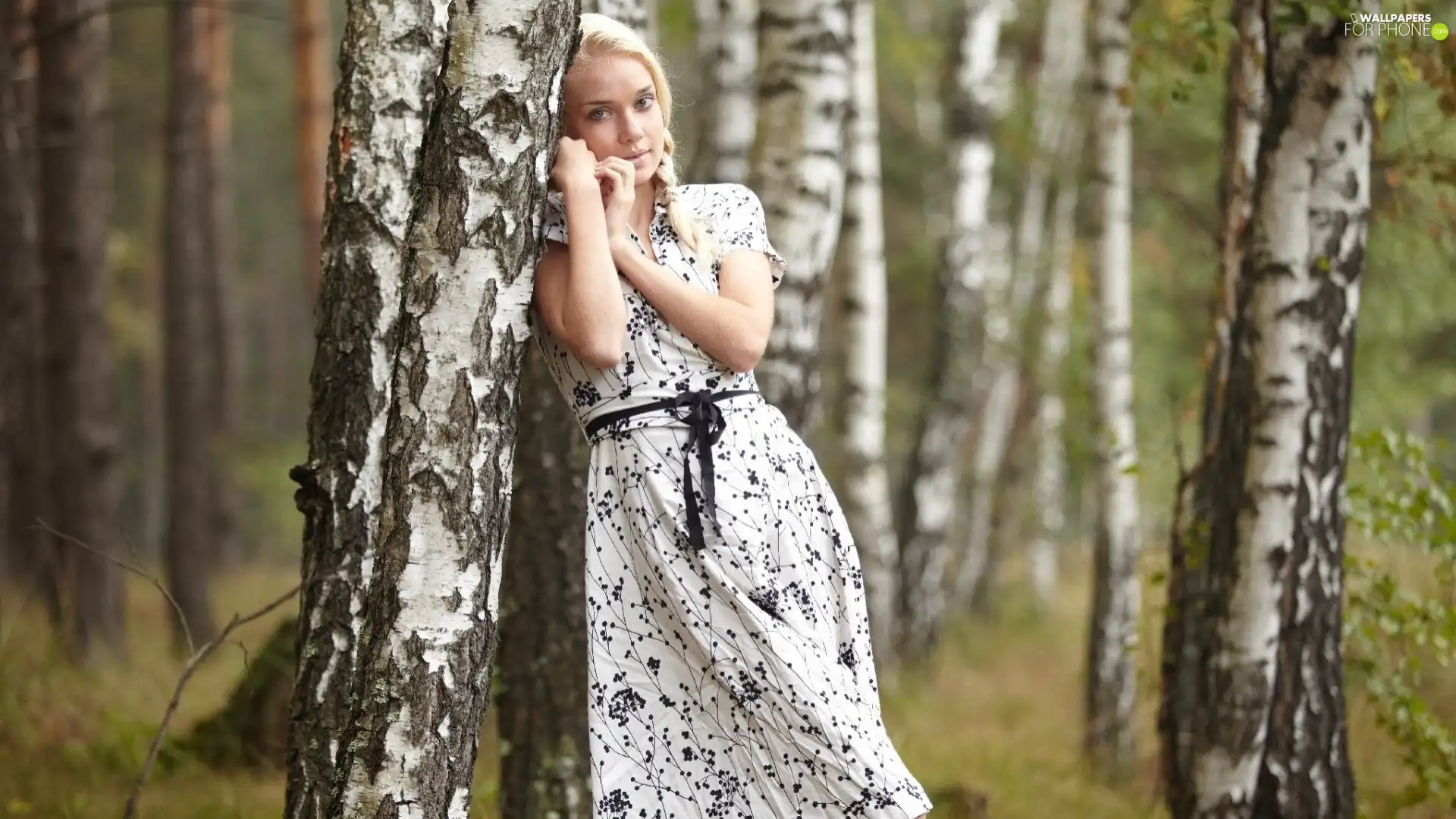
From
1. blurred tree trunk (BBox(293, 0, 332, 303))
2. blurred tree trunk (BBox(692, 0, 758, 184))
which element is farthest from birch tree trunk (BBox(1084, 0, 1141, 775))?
blurred tree trunk (BBox(293, 0, 332, 303))

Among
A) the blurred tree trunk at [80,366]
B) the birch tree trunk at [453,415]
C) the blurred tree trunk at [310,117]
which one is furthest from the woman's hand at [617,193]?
the blurred tree trunk at [310,117]

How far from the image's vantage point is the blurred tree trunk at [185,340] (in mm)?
9844

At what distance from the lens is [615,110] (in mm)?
2918

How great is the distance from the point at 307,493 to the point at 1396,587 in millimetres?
3486

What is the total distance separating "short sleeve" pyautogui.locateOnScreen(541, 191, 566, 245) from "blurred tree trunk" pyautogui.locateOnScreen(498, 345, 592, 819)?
107 centimetres

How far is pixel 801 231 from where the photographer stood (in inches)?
192

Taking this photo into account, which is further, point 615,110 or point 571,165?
point 615,110

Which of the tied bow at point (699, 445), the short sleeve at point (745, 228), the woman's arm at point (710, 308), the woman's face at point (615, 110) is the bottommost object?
the tied bow at point (699, 445)

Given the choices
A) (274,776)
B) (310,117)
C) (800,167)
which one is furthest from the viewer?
(310,117)

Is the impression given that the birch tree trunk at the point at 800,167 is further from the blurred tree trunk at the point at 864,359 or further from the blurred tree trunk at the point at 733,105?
the blurred tree trunk at the point at 864,359

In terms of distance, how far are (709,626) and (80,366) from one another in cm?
705

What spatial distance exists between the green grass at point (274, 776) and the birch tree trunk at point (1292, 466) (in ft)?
2.93

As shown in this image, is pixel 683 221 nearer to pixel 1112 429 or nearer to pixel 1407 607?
pixel 1407 607

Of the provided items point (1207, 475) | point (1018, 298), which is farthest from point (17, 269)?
point (1018, 298)
